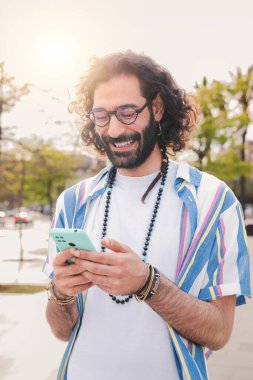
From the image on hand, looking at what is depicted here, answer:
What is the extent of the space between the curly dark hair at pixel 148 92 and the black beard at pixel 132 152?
5.3 inches

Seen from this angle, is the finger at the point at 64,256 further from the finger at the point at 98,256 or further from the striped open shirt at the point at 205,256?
the striped open shirt at the point at 205,256

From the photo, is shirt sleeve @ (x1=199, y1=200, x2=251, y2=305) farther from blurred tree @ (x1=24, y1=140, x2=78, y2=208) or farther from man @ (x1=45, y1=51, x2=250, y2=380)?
blurred tree @ (x1=24, y1=140, x2=78, y2=208)

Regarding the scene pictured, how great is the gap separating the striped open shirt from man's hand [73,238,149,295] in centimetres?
24

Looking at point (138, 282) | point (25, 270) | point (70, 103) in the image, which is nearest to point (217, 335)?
point (138, 282)

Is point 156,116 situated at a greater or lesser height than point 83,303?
greater

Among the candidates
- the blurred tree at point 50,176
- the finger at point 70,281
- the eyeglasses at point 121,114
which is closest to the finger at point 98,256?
the finger at point 70,281

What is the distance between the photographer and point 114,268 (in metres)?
1.62

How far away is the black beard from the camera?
203cm

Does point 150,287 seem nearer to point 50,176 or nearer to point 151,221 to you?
point 151,221

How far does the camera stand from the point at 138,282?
65.6 inches

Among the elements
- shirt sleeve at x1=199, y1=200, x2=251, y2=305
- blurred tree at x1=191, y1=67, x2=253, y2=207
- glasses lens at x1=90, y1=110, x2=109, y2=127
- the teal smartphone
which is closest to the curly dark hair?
glasses lens at x1=90, y1=110, x2=109, y2=127

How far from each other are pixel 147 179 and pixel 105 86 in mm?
337

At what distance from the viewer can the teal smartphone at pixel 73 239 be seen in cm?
164

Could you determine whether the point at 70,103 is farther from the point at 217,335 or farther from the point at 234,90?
the point at 234,90
